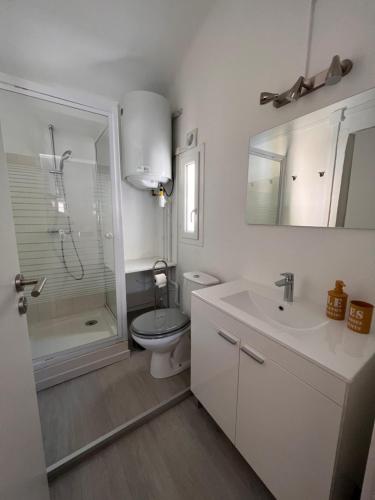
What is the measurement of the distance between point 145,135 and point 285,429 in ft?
7.03

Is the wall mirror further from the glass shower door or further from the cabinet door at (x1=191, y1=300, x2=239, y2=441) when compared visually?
the glass shower door

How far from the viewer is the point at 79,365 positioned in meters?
1.63

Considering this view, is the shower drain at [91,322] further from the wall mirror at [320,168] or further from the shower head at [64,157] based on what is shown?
the wall mirror at [320,168]

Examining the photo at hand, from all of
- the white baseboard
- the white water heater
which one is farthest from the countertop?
the white water heater

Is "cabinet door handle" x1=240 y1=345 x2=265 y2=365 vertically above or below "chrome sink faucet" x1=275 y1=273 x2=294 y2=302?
below

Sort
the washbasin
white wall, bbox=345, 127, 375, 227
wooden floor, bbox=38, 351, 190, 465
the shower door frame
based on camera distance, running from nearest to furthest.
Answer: white wall, bbox=345, 127, 375, 227
the washbasin
wooden floor, bbox=38, 351, 190, 465
the shower door frame

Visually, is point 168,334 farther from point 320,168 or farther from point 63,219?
point 63,219

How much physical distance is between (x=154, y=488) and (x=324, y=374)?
1019 mm

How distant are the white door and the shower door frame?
0.95 metres

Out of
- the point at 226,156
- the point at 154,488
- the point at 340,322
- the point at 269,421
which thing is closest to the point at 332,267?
the point at 340,322

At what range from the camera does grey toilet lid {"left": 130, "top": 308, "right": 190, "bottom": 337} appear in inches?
57.1

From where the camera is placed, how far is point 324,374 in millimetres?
612

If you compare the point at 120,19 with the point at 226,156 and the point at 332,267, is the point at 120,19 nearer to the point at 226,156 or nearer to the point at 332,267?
the point at 226,156

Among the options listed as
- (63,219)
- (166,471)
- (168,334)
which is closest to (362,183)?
(168,334)
